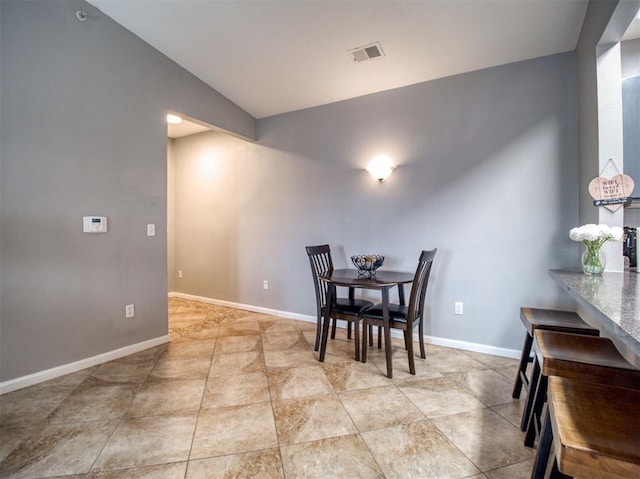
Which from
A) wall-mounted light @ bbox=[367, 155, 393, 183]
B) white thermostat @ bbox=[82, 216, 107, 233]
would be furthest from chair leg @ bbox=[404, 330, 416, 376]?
white thermostat @ bbox=[82, 216, 107, 233]

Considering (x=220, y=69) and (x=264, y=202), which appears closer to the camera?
(x=220, y=69)

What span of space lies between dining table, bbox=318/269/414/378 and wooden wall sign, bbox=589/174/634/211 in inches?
50.7

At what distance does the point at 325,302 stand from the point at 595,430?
2.09 m

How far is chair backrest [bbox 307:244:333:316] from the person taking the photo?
9.09 feet

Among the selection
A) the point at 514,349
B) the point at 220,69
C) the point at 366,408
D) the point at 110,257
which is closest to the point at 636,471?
Answer: the point at 366,408

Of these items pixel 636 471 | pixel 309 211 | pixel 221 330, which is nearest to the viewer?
pixel 636 471

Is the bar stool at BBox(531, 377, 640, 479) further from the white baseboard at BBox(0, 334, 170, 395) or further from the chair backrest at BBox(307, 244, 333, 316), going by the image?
the white baseboard at BBox(0, 334, 170, 395)

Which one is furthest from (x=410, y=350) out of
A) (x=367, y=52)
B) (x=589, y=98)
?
(x=367, y=52)

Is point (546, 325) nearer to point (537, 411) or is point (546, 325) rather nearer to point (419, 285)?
point (537, 411)

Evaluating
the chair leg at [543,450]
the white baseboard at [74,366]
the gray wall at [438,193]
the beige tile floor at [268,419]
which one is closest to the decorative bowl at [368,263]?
the gray wall at [438,193]

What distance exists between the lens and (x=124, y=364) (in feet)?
8.44

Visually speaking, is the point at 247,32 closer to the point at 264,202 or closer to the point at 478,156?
the point at 264,202

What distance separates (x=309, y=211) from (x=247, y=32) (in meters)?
1.88

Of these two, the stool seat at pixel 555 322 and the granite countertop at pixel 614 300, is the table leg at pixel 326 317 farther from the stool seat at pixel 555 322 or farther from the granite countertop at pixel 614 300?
the granite countertop at pixel 614 300
